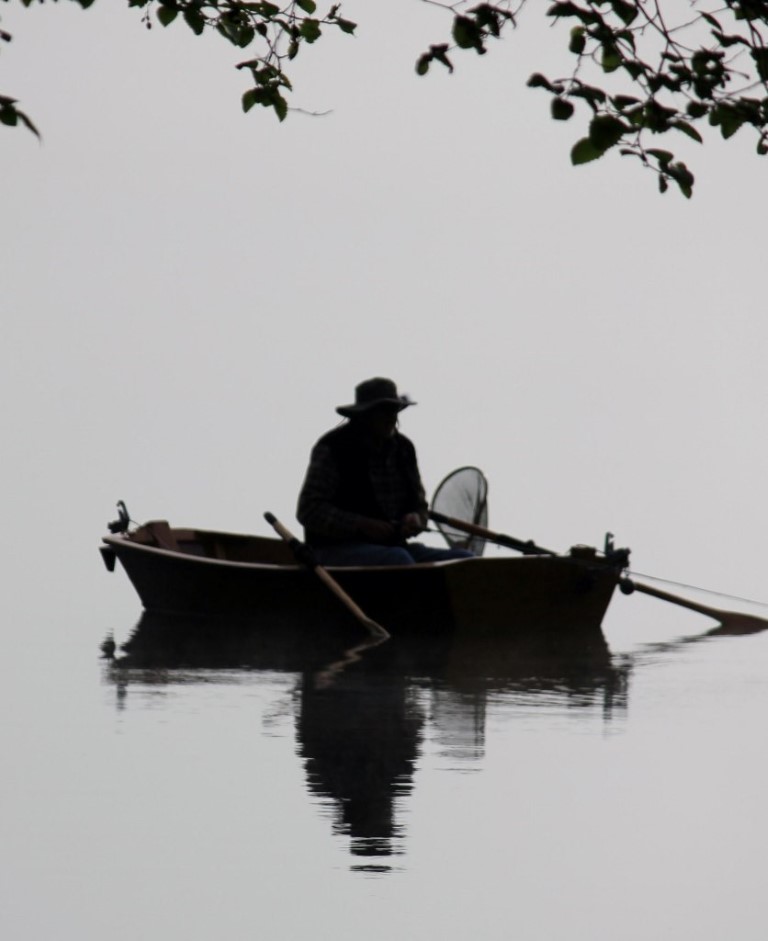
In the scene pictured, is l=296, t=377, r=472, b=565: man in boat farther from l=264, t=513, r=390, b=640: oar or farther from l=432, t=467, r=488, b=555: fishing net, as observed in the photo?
l=432, t=467, r=488, b=555: fishing net

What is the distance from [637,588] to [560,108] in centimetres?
846

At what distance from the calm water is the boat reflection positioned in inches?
1.0

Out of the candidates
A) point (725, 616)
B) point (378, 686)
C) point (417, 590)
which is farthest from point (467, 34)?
point (725, 616)

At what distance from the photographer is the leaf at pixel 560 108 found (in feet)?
19.4

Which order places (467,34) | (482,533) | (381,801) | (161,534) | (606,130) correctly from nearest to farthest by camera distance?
(606,130)
(467,34)
(381,801)
(482,533)
(161,534)

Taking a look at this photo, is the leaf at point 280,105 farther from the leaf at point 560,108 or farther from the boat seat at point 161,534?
the boat seat at point 161,534

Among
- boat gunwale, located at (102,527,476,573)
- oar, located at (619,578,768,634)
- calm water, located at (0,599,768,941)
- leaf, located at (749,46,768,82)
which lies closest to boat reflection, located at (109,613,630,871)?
calm water, located at (0,599,768,941)

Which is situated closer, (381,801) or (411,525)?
(381,801)

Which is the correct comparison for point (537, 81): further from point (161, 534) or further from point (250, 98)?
point (161, 534)

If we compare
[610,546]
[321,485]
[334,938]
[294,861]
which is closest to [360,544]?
[321,485]

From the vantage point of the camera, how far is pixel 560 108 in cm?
590

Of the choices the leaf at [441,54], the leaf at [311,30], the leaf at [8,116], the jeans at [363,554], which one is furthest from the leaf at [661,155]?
the jeans at [363,554]

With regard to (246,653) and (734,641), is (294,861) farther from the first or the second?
(734,641)

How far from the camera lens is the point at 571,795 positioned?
747cm
